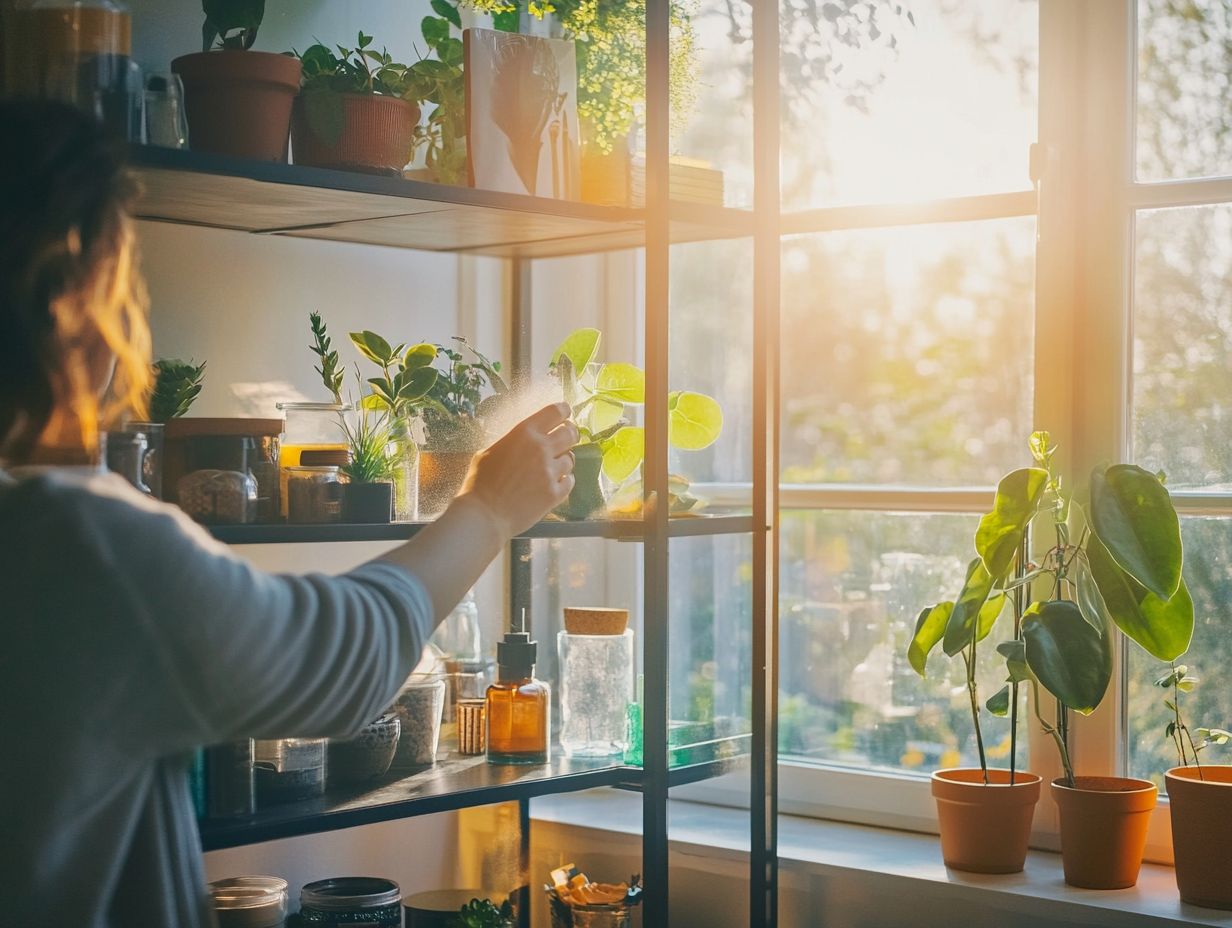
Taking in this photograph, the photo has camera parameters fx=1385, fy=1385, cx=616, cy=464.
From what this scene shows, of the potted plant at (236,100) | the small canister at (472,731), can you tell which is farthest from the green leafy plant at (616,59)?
the small canister at (472,731)

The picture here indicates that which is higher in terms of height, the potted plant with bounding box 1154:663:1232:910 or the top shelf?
the top shelf

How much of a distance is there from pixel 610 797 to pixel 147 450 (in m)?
1.25

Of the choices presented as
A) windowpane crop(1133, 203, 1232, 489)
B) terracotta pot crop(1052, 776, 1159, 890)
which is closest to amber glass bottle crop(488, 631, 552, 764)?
terracotta pot crop(1052, 776, 1159, 890)

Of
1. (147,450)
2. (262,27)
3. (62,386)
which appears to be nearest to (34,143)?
(62,386)

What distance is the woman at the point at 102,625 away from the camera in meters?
0.88

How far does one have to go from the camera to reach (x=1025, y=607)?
6.85ft

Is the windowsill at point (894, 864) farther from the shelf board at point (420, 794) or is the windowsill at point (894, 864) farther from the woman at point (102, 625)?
the woman at point (102, 625)

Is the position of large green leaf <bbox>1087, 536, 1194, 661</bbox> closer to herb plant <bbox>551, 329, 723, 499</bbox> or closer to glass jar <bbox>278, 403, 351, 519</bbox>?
herb plant <bbox>551, 329, 723, 499</bbox>

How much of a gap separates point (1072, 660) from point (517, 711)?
766 millimetres

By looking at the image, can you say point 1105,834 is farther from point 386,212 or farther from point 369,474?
point 386,212

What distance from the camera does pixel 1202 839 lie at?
1813 millimetres

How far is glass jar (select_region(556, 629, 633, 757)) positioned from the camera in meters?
2.08

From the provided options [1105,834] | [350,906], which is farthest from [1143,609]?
[350,906]

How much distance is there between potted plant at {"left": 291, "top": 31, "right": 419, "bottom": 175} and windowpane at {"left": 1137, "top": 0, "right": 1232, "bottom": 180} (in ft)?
3.62
